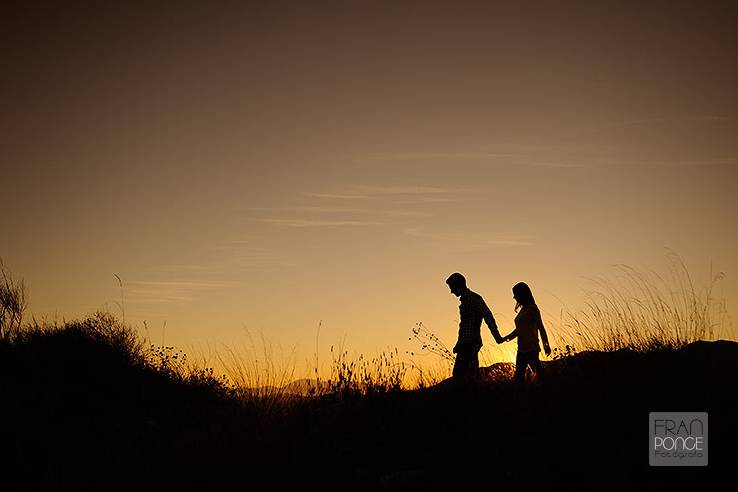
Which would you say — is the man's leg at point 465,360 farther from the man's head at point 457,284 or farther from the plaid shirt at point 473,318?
the man's head at point 457,284

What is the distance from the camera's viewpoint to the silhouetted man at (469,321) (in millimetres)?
10555

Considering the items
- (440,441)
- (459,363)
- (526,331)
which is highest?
(526,331)

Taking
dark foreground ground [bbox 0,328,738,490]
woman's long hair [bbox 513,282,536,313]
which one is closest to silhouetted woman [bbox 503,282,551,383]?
woman's long hair [bbox 513,282,536,313]

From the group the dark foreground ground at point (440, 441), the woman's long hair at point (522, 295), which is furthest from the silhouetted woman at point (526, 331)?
the dark foreground ground at point (440, 441)

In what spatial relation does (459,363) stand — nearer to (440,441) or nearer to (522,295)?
(522,295)

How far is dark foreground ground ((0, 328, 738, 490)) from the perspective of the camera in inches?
222

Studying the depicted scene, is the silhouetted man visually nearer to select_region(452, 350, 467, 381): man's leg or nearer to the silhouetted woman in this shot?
select_region(452, 350, 467, 381): man's leg

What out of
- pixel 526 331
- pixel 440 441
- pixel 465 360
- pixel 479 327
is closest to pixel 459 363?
pixel 465 360

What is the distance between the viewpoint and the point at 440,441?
6457mm

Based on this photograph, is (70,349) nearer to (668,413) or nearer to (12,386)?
(12,386)

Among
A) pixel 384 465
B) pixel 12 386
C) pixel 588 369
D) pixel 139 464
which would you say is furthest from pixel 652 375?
pixel 12 386

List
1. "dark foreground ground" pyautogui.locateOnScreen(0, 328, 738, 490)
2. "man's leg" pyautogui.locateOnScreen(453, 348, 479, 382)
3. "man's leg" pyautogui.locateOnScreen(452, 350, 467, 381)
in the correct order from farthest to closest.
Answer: "man's leg" pyautogui.locateOnScreen(453, 348, 479, 382) → "man's leg" pyautogui.locateOnScreen(452, 350, 467, 381) → "dark foreground ground" pyautogui.locateOnScreen(0, 328, 738, 490)

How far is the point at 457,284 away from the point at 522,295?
1.14 metres

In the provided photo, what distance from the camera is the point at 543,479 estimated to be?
554 centimetres
